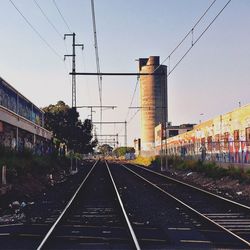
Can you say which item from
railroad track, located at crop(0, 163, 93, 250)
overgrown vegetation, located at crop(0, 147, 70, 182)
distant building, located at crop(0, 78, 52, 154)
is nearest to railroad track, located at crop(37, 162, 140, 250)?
railroad track, located at crop(0, 163, 93, 250)

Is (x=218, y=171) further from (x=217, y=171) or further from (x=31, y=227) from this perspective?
(x=31, y=227)

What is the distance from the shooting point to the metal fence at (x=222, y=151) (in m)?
44.2

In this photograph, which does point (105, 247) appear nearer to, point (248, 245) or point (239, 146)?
point (248, 245)

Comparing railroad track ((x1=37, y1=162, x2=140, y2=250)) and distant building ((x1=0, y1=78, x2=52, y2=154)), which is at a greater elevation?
distant building ((x1=0, y1=78, x2=52, y2=154))

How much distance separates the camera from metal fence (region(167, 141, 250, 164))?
44.2 m

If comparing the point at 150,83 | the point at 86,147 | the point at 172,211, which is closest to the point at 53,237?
the point at 172,211

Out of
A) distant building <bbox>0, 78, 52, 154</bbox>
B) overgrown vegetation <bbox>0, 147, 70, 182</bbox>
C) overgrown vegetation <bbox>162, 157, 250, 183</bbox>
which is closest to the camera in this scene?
overgrown vegetation <bbox>0, 147, 70, 182</bbox>

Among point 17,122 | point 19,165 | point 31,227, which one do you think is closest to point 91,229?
point 31,227

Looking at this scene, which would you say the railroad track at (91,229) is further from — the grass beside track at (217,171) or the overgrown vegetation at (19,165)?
the grass beside track at (217,171)

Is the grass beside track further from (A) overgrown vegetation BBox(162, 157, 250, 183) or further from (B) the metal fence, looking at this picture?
(B) the metal fence

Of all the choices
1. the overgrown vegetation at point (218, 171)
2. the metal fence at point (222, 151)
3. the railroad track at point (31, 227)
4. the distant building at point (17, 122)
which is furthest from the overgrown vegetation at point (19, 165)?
the metal fence at point (222, 151)

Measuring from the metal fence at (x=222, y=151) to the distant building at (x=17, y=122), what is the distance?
17.7m

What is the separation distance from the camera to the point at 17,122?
5241cm

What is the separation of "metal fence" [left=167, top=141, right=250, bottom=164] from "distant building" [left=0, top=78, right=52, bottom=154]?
1768cm
